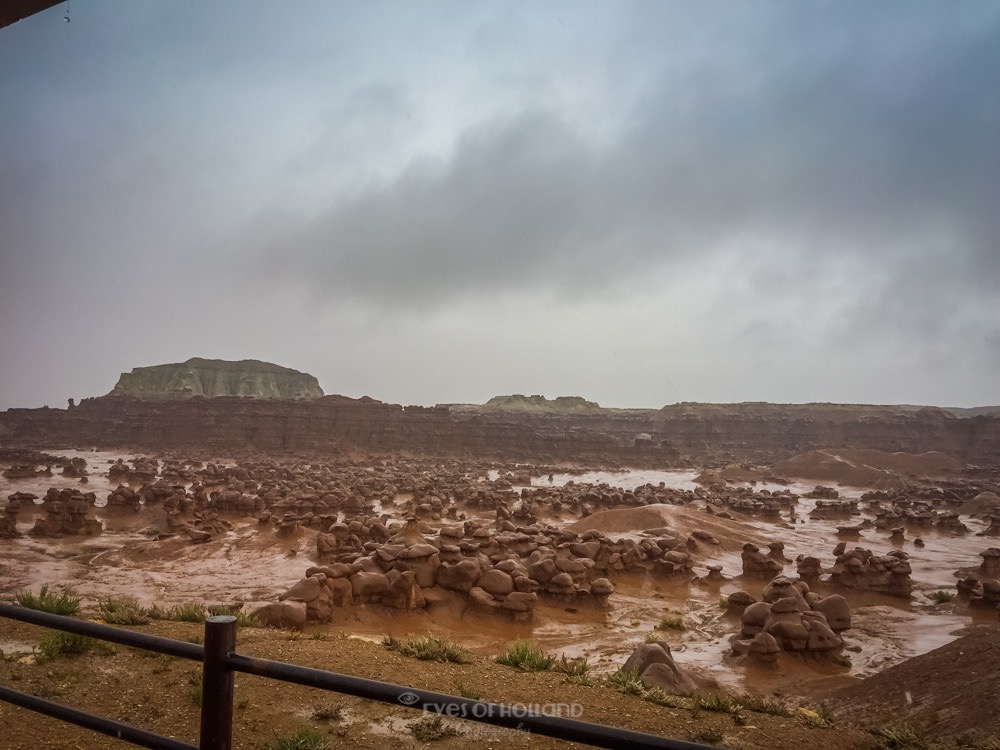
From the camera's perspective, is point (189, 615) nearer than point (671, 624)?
Yes

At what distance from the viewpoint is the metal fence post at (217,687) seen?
285cm

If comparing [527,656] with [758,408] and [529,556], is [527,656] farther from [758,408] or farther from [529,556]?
→ [758,408]

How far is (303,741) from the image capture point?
16.6 ft

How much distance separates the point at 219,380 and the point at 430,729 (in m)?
133

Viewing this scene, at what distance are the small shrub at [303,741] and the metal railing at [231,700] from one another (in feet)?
7.60

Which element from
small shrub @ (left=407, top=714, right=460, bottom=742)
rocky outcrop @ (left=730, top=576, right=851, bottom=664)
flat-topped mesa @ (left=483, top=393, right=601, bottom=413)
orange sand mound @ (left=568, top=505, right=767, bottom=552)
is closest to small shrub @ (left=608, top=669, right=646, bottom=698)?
small shrub @ (left=407, top=714, right=460, bottom=742)

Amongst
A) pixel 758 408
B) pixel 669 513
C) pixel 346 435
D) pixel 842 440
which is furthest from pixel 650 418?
pixel 669 513

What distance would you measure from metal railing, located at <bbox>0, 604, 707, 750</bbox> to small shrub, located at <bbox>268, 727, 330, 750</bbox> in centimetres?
232

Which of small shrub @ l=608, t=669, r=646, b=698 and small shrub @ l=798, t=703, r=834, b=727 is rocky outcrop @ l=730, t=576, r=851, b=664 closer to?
small shrub @ l=798, t=703, r=834, b=727

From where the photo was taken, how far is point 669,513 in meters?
28.9

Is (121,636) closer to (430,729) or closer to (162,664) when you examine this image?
(430,729)

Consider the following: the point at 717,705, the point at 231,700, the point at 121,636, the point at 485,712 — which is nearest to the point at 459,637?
the point at 717,705

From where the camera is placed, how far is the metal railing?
7.54ft

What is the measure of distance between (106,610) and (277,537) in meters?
15.0
